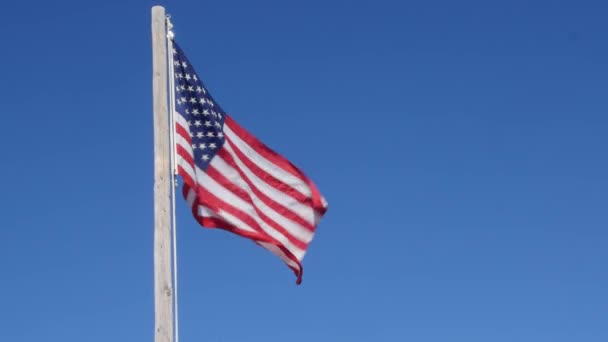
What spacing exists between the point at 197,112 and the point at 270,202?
1640mm

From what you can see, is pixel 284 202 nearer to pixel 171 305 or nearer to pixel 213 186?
pixel 213 186

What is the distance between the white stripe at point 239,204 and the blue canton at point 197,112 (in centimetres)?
21

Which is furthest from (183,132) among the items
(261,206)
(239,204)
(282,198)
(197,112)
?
(282,198)

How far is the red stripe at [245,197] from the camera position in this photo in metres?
16.3

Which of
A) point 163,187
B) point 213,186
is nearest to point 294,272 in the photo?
point 213,186

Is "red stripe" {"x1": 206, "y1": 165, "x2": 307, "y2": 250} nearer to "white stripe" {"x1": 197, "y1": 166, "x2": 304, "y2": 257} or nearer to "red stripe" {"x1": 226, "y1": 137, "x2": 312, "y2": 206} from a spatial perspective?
"white stripe" {"x1": 197, "y1": 166, "x2": 304, "y2": 257}

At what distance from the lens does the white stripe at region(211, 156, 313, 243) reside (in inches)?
647

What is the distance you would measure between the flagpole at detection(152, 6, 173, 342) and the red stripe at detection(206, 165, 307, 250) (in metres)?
1.29

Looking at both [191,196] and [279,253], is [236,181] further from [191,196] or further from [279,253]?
[279,253]

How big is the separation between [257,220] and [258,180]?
2.43 ft

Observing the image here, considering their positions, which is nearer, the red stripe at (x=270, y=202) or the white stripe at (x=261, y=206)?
the white stripe at (x=261, y=206)

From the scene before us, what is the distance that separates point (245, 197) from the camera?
648 inches

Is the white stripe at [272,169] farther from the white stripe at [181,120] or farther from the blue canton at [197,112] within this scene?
the white stripe at [181,120]

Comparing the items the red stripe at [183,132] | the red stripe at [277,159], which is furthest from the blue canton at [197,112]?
the red stripe at [277,159]
